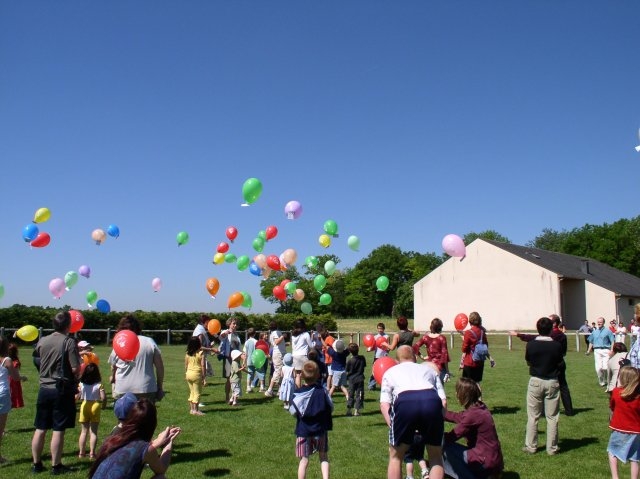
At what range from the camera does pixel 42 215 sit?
16219 mm

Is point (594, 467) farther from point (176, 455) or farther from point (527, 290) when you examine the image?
point (527, 290)

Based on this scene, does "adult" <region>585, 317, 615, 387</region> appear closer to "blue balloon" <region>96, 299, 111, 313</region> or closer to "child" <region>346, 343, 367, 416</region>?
"child" <region>346, 343, 367, 416</region>

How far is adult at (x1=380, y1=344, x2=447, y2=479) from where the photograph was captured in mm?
4910

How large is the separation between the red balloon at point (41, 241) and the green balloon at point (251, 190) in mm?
6620

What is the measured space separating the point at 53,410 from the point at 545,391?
615cm

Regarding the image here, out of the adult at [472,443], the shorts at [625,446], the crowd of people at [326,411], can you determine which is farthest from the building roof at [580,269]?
the adult at [472,443]

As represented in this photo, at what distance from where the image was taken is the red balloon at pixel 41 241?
16234 millimetres

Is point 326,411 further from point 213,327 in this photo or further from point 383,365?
point 213,327

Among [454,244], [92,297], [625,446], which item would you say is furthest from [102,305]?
[625,446]

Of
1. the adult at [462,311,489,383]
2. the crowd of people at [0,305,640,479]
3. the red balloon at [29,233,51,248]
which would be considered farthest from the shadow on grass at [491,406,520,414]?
the red balloon at [29,233,51,248]

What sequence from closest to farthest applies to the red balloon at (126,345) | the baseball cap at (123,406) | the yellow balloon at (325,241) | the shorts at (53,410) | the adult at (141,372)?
the baseball cap at (123,406), the shorts at (53,410), the red balloon at (126,345), the adult at (141,372), the yellow balloon at (325,241)

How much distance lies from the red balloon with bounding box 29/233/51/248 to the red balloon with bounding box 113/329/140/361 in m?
11.7

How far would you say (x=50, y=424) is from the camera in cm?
619

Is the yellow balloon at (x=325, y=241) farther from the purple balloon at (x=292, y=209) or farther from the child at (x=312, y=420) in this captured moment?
the child at (x=312, y=420)
